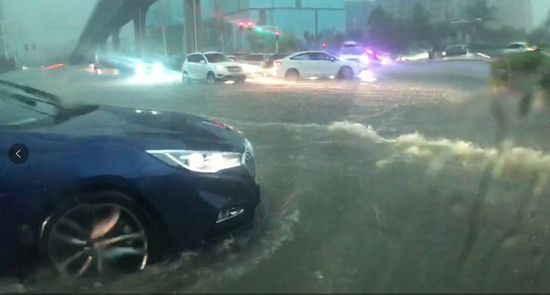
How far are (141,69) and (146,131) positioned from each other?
12489mm

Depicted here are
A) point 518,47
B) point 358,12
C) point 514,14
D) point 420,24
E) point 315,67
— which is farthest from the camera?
point 315,67

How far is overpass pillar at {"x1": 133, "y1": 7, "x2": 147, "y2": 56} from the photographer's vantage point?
43.6 feet

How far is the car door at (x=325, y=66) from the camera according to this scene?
23734mm

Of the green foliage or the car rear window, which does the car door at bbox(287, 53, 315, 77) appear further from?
the green foliage

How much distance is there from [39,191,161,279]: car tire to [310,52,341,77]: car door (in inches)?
784

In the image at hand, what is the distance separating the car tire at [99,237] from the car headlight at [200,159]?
1.17ft

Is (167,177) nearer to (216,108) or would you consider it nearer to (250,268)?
(250,268)

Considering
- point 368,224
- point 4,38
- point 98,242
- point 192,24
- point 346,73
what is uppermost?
point 192,24

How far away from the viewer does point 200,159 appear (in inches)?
169

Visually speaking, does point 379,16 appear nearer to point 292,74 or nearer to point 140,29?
point 140,29

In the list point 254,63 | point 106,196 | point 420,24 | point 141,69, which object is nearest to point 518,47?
point 420,24

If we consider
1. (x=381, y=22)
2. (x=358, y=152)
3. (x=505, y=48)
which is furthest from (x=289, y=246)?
(x=381, y=22)

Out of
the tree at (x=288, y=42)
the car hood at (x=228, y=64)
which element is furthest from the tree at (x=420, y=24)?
the car hood at (x=228, y=64)

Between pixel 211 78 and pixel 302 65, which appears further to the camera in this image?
pixel 302 65
